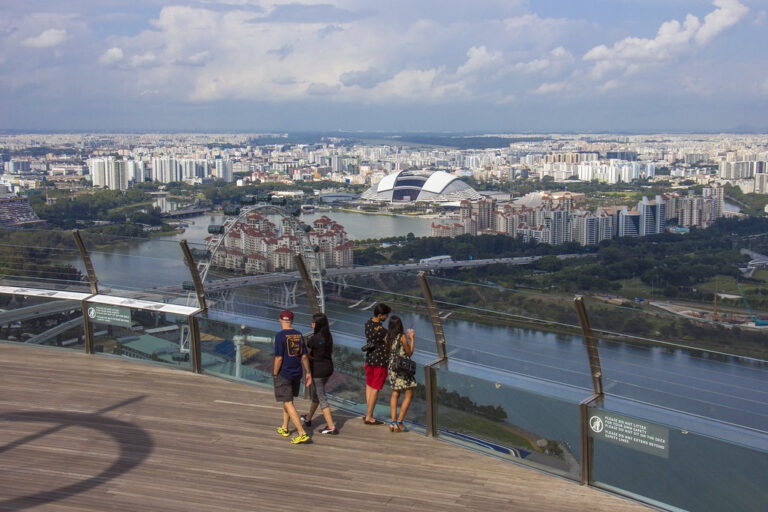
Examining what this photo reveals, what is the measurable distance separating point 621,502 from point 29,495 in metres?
1.76

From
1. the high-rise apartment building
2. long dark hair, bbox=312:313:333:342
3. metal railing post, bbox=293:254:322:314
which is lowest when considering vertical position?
long dark hair, bbox=312:313:333:342

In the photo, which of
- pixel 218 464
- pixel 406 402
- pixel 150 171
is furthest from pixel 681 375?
pixel 150 171

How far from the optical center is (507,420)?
250cm

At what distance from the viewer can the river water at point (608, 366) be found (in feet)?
6.89

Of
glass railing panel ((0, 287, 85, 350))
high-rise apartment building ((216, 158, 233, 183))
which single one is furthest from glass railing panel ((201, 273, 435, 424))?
high-rise apartment building ((216, 158, 233, 183))

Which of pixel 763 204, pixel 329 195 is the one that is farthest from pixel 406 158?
pixel 763 204

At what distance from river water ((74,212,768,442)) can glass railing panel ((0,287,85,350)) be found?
3.43ft

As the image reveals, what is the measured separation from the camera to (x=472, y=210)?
4253 centimetres

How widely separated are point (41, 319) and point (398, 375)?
236 cm

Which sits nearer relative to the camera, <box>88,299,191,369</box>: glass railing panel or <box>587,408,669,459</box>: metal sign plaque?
<box>587,408,669,459</box>: metal sign plaque

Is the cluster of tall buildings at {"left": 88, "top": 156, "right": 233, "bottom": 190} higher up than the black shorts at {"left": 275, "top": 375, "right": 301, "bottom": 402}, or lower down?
higher up

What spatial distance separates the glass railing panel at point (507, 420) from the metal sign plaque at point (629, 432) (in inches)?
2.6

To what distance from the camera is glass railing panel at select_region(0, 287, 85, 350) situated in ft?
12.8

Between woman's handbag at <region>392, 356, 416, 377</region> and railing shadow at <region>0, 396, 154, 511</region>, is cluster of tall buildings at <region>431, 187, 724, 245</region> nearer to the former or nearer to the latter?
woman's handbag at <region>392, 356, 416, 377</region>
